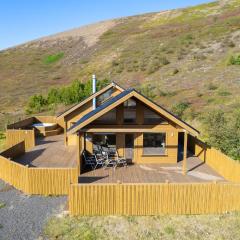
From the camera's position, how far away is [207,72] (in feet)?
156

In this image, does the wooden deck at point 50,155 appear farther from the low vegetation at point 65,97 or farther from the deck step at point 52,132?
the low vegetation at point 65,97

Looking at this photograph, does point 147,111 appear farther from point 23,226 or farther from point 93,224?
point 23,226

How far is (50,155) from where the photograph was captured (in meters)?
21.6

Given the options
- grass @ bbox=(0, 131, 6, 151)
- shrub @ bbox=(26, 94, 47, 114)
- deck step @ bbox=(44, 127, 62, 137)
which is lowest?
grass @ bbox=(0, 131, 6, 151)

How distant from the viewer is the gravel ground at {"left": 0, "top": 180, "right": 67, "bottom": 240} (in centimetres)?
1205

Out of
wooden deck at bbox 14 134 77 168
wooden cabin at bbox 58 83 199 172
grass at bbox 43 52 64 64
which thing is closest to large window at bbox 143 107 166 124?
wooden cabin at bbox 58 83 199 172

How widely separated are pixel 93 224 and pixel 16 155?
34.4 feet

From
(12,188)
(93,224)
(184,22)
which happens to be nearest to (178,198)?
(93,224)

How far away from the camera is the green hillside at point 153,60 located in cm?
4017

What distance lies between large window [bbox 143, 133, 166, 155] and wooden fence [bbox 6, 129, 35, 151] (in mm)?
9814

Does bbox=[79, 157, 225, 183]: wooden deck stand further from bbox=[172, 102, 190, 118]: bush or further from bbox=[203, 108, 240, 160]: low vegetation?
bbox=[172, 102, 190, 118]: bush

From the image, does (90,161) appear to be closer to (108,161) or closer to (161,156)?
(108,161)

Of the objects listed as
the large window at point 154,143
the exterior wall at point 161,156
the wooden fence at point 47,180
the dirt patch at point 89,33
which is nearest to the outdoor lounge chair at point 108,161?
the exterior wall at point 161,156

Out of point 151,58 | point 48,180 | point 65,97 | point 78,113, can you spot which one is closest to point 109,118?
point 48,180
